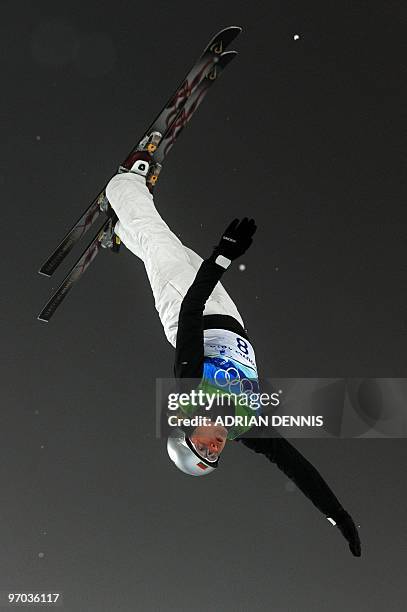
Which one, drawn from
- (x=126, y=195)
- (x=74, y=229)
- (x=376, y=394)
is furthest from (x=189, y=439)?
(x=376, y=394)

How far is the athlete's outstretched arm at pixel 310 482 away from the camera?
321 centimetres

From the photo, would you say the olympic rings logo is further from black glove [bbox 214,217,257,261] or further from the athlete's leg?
black glove [bbox 214,217,257,261]

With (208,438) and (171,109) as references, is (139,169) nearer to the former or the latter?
(171,109)

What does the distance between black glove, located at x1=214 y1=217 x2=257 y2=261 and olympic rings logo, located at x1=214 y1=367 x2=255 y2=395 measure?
0.59 meters

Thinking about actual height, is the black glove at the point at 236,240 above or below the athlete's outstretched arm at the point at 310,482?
above

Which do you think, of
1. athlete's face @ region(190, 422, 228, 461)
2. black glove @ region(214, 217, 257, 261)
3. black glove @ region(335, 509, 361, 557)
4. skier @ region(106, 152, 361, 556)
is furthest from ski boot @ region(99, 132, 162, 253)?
black glove @ region(335, 509, 361, 557)

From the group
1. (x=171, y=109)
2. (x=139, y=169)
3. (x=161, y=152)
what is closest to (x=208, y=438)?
(x=139, y=169)

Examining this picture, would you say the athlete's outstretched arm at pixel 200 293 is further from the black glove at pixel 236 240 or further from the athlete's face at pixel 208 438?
the athlete's face at pixel 208 438

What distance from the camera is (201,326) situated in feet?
9.68

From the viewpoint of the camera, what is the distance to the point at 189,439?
326 centimetres

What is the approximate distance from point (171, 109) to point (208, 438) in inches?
89.7

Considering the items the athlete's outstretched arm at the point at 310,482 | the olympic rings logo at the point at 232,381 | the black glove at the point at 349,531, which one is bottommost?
the black glove at the point at 349,531

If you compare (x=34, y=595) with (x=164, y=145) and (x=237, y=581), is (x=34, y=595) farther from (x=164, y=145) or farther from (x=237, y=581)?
(x=164, y=145)

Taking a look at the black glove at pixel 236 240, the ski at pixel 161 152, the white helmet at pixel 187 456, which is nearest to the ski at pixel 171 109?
the ski at pixel 161 152
